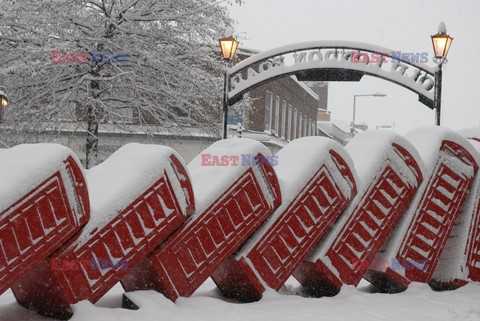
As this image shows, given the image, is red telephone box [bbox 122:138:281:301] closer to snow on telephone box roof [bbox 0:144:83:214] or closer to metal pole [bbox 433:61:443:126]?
snow on telephone box roof [bbox 0:144:83:214]

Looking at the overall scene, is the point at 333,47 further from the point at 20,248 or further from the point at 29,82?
the point at 20,248

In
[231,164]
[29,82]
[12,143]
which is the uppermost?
[231,164]

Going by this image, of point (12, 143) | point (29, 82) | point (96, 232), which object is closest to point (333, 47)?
point (29, 82)

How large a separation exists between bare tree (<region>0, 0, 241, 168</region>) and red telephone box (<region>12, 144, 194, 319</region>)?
1249 centimetres

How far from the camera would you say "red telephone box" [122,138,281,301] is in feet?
11.7

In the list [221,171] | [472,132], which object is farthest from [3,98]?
[221,171]

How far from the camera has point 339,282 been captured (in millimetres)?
4121

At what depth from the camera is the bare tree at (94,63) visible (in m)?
16.1

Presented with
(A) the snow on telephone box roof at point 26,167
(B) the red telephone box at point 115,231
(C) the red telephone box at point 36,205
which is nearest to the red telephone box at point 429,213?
(B) the red telephone box at point 115,231

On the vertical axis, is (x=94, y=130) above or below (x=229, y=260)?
below

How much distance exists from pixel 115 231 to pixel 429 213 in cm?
241

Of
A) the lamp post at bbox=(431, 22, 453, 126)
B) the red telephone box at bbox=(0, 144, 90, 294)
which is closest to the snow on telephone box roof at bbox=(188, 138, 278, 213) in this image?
the red telephone box at bbox=(0, 144, 90, 294)

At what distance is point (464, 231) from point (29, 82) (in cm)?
1400

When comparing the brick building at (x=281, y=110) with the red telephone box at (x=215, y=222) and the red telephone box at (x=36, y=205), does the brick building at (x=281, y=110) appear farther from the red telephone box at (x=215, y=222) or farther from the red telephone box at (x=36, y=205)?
the red telephone box at (x=36, y=205)
